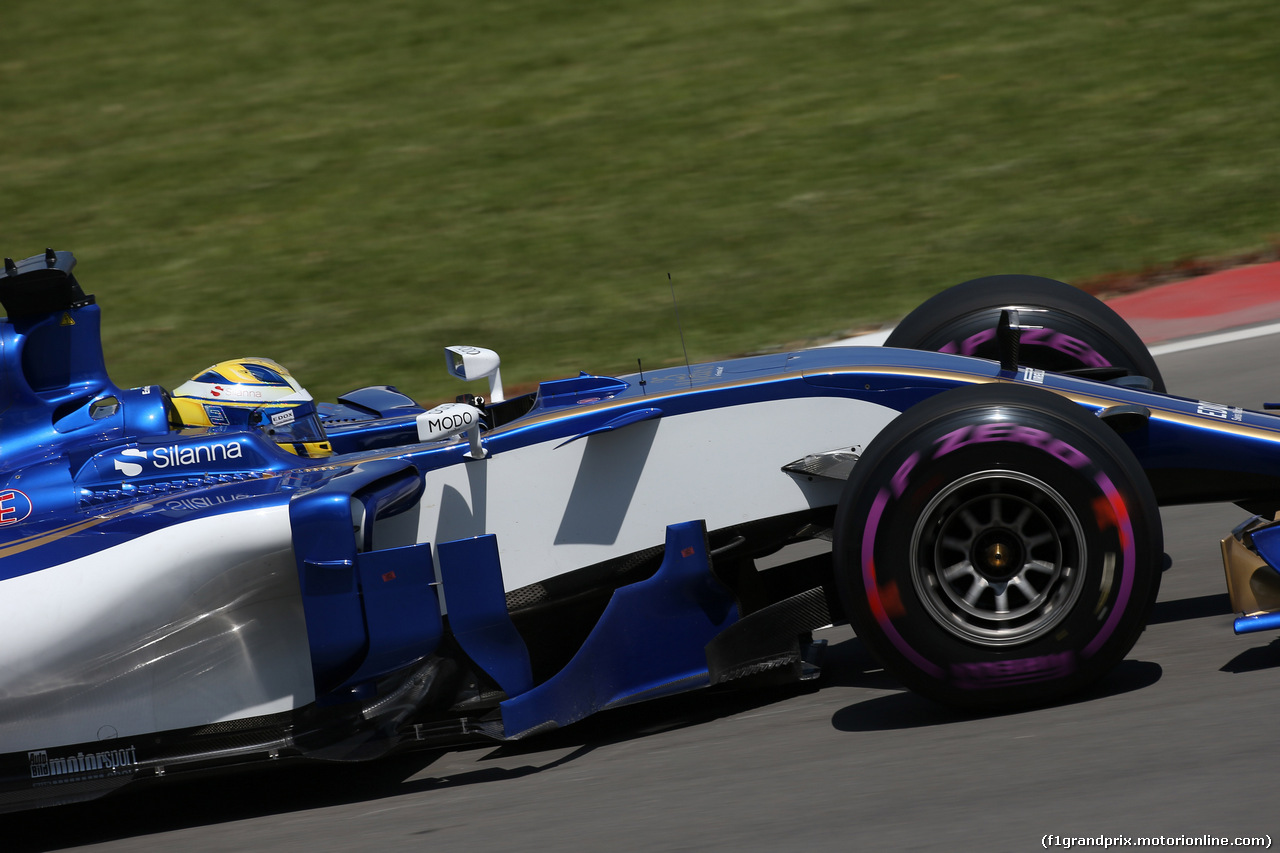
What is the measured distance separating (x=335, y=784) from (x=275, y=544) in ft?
2.58

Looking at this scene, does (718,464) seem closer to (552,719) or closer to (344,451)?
(552,719)

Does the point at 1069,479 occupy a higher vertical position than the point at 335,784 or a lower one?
higher

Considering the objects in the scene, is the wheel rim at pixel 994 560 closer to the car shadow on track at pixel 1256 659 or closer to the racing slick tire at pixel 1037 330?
the car shadow on track at pixel 1256 659

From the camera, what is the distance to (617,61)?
49.5ft

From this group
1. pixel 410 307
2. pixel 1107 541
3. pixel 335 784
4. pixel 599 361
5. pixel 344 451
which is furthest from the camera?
pixel 410 307

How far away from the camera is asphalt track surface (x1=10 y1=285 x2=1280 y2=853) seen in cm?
276

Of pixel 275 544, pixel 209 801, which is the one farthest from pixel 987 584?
pixel 209 801

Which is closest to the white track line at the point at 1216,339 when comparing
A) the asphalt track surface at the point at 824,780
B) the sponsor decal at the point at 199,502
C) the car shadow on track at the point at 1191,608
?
the asphalt track surface at the point at 824,780

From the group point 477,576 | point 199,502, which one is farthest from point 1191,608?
point 199,502

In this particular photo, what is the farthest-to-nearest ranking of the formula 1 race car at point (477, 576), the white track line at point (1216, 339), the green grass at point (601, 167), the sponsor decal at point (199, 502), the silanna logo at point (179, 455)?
the green grass at point (601, 167)
the white track line at point (1216, 339)
the silanna logo at point (179, 455)
the sponsor decal at point (199, 502)
the formula 1 race car at point (477, 576)

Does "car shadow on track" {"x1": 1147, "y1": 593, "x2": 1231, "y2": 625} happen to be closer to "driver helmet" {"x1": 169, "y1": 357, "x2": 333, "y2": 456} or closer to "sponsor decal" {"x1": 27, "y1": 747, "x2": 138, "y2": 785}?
"driver helmet" {"x1": 169, "y1": 357, "x2": 333, "y2": 456}

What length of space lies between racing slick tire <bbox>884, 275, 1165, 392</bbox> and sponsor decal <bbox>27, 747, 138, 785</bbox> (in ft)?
9.35

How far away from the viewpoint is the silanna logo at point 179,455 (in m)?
3.98

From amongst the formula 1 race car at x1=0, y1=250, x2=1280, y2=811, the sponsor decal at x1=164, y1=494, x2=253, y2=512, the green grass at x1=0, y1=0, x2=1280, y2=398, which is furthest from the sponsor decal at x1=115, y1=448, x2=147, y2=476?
the green grass at x1=0, y1=0, x2=1280, y2=398
